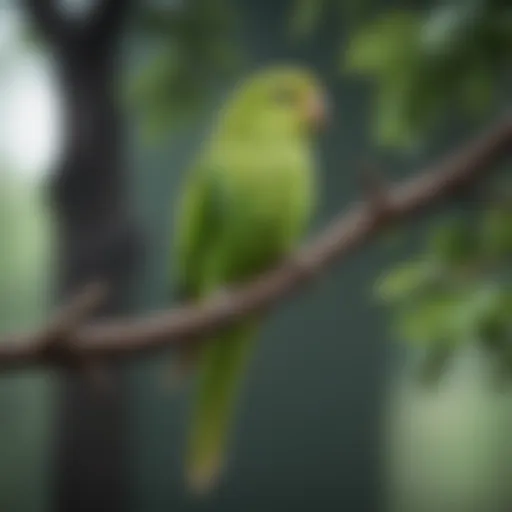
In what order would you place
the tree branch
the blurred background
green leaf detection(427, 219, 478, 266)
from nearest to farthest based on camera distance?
1. the tree branch
2. green leaf detection(427, 219, 478, 266)
3. the blurred background

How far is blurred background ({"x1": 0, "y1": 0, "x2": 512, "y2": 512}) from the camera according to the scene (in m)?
0.84

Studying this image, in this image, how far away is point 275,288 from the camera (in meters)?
0.71

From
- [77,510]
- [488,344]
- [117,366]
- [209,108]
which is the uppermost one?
[209,108]

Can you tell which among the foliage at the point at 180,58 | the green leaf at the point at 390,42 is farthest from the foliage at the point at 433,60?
the foliage at the point at 180,58

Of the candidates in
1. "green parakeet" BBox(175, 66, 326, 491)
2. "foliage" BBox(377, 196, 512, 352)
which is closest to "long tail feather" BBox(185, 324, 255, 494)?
"green parakeet" BBox(175, 66, 326, 491)

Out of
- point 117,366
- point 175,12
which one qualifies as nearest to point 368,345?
point 117,366

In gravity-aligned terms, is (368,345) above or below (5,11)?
below

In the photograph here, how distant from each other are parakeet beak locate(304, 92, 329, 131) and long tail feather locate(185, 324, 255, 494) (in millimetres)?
173

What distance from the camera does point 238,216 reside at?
2.59 ft

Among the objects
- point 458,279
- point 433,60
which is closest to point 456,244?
point 458,279

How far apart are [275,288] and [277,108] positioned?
152mm

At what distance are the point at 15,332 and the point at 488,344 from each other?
1.35 ft

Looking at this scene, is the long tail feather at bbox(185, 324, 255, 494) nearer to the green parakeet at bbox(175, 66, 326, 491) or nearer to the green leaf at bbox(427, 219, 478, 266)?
the green parakeet at bbox(175, 66, 326, 491)

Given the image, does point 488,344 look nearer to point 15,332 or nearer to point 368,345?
point 368,345
